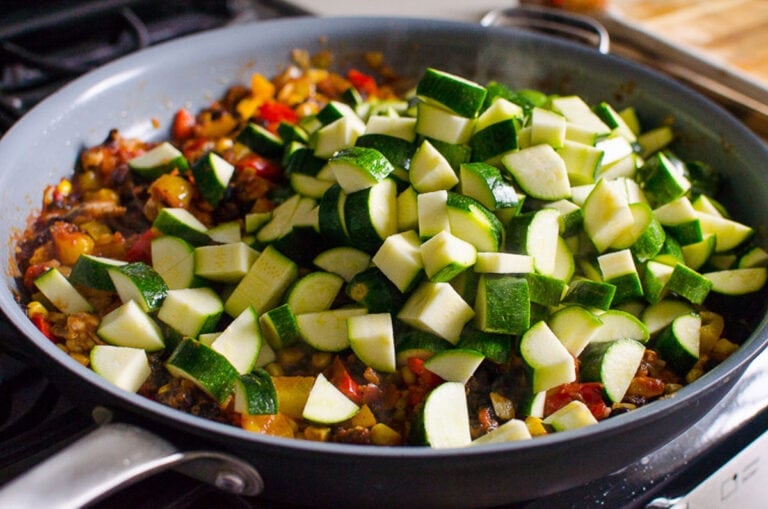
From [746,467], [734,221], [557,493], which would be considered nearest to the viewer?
[557,493]

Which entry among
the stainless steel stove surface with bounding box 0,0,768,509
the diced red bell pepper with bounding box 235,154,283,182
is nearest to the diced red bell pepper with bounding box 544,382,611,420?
the stainless steel stove surface with bounding box 0,0,768,509

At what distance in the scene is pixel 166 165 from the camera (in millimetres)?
1907

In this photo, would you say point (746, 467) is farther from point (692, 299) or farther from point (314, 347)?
point (314, 347)

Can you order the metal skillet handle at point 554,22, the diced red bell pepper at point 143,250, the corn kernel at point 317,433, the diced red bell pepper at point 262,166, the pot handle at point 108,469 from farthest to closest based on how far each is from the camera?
the metal skillet handle at point 554,22 → the diced red bell pepper at point 262,166 → the diced red bell pepper at point 143,250 → the corn kernel at point 317,433 → the pot handle at point 108,469

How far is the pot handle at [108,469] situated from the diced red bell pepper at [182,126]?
1178 mm

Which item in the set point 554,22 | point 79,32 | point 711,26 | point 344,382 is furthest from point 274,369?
point 711,26

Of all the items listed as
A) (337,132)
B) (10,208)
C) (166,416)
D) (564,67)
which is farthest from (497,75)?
(166,416)

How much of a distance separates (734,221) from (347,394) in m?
1.05

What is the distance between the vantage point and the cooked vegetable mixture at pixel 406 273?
1.39m

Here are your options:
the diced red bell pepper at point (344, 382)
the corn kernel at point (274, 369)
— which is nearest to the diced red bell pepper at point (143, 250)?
the corn kernel at point (274, 369)

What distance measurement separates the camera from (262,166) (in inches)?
75.7

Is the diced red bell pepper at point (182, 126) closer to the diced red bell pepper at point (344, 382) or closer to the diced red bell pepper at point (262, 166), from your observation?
the diced red bell pepper at point (262, 166)

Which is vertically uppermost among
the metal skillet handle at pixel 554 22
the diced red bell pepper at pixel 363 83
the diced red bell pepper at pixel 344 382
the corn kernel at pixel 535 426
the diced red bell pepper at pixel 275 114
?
the metal skillet handle at pixel 554 22

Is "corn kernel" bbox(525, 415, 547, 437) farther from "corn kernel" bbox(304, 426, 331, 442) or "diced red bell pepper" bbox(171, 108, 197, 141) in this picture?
"diced red bell pepper" bbox(171, 108, 197, 141)
